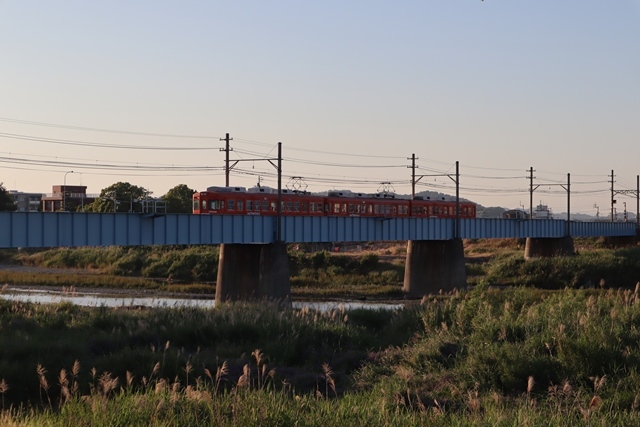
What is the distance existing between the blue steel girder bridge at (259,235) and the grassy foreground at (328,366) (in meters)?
14.1

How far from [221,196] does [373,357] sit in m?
37.0

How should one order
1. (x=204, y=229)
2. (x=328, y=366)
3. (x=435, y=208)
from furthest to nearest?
(x=435, y=208) < (x=204, y=229) < (x=328, y=366)

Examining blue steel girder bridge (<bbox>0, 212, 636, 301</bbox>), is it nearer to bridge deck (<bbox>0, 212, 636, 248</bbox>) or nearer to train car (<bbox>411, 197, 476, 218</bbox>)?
bridge deck (<bbox>0, 212, 636, 248</bbox>)

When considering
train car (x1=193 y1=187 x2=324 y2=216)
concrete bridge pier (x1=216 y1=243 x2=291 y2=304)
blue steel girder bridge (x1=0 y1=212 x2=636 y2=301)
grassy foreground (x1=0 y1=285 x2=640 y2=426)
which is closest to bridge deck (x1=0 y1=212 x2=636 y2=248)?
blue steel girder bridge (x1=0 y1=212 x2=636 y2=301)

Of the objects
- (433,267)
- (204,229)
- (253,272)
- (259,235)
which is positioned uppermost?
(204,229)

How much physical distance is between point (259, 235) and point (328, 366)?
122 feet

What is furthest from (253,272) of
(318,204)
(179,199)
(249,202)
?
(179,199)

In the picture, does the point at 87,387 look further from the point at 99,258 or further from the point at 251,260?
the point at 99,258

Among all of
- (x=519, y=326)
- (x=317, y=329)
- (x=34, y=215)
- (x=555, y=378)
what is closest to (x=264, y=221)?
(x=34, y=215)

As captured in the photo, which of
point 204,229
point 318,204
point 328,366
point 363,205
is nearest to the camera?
point 328,366

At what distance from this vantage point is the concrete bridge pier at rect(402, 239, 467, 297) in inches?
2904

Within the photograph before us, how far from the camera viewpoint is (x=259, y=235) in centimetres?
5731

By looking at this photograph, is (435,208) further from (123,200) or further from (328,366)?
(328,366)

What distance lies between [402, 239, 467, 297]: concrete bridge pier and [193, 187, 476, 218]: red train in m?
3.36
